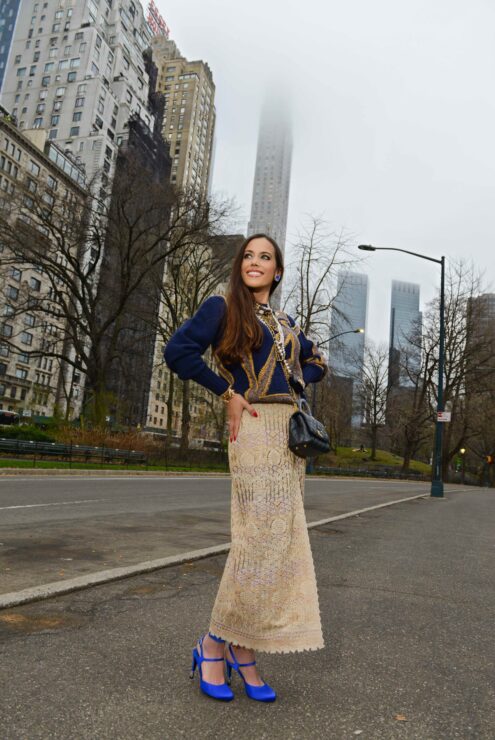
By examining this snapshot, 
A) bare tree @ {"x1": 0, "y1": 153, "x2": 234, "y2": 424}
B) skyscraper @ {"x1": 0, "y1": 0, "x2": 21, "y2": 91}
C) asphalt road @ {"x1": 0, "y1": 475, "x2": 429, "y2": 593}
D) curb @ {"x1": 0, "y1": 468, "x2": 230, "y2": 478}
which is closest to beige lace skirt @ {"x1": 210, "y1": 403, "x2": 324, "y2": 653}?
asphalt road @ {"x1": 0, "y1": 475, "x2": 429, "y2": 593}

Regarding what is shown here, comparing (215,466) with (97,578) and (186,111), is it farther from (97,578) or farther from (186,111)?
(186,111)

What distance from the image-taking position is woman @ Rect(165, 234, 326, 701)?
7.64 ft

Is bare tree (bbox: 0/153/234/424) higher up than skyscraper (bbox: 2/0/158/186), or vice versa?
skyscraper (bbox: 2/0/158/186)

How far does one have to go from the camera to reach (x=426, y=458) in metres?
90.8

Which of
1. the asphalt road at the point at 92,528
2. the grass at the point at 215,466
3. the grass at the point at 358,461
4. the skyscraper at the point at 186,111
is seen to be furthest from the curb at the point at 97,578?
the skyscraper at the point at 186,111

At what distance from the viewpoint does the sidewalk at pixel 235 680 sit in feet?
6.74

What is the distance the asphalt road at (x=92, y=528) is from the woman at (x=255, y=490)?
6.82ft

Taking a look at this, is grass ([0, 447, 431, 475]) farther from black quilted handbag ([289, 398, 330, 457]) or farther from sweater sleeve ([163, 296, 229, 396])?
→ black quilted handbag ([289, 398, 330, 457])

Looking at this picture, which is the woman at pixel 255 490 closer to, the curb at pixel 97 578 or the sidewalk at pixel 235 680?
the sidewalk at pixel 235 680

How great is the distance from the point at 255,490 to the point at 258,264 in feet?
3.68

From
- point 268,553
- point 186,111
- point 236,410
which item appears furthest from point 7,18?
point 268,553

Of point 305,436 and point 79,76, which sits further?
point 79,76

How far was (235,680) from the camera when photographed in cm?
254

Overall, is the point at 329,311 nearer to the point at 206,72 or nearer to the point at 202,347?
the point at 202,347
